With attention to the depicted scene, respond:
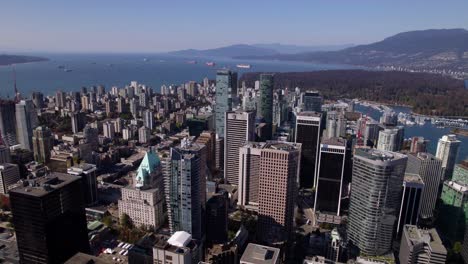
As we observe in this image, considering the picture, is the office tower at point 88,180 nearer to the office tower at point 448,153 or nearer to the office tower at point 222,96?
the office tower at point 222,96

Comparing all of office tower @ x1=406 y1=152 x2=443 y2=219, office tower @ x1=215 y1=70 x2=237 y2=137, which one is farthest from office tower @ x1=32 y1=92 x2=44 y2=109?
office tower @ x1=406 y1=152 x2=443 y2=219

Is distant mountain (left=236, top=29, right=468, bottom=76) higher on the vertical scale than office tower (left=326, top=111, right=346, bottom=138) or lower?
higher

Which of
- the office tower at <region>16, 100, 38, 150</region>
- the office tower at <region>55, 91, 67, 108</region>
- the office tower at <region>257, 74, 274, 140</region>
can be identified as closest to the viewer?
the office tower at <region>16, 100, 38, 150</region>

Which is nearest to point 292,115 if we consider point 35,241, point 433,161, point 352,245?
point 433,161

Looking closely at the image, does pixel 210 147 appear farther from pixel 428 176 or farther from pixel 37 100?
pixel 37 100

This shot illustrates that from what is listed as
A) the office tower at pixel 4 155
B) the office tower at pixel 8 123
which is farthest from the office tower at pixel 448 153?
the office tower at pixel 8 123

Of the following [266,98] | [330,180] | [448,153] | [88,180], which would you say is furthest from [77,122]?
[448,153]

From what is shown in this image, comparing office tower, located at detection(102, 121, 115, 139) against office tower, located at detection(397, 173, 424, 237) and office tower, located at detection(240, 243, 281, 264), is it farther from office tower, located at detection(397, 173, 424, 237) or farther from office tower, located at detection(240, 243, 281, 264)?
office tower, located at detection(397, 173, 424, 237)
